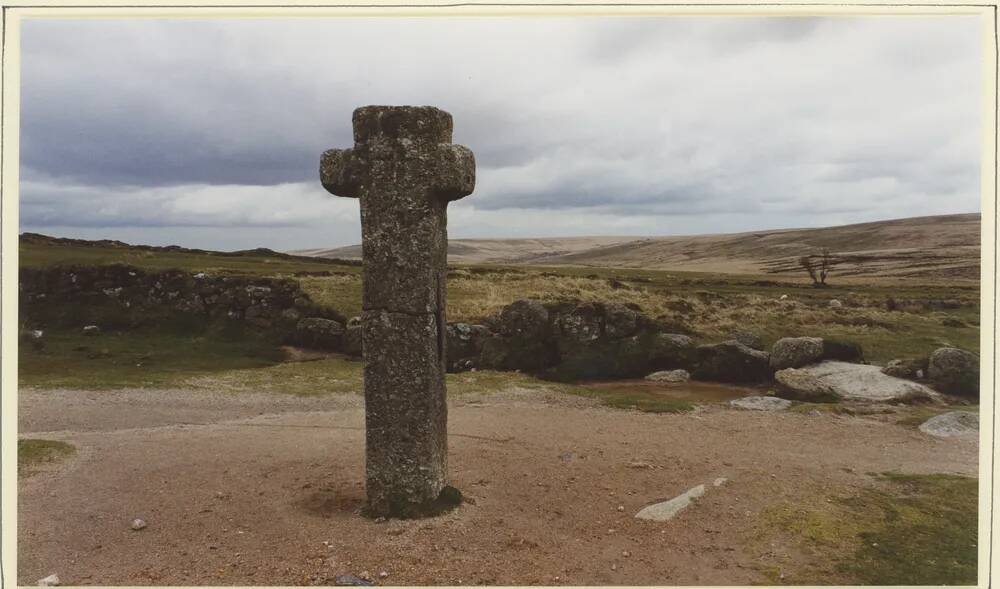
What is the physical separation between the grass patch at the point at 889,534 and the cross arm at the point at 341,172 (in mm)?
7534

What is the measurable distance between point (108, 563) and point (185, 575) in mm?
1140

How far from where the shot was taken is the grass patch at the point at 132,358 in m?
21.3

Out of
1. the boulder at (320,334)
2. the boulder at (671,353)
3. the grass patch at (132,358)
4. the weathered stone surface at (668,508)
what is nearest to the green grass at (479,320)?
the grass patch at (132,358)

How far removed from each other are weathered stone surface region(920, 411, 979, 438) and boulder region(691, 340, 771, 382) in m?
7.11

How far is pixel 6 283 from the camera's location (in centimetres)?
723

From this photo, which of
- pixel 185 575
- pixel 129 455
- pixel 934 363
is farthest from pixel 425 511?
pixel 934 363

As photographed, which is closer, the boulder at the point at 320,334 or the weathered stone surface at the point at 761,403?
the weathered stone surface at the point at 761,403

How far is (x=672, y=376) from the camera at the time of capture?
75.2 feet

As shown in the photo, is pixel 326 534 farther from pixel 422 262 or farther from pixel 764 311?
pixel 764 311

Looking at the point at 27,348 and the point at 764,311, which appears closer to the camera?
the point at 27,348

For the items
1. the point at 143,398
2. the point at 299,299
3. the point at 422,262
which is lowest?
the point at 143,398

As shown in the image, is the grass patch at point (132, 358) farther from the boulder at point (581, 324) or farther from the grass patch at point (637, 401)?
the grass patch at point (637, 401)

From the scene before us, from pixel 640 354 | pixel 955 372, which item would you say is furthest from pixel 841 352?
pixel 640 354

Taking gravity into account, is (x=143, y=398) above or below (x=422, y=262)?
below
